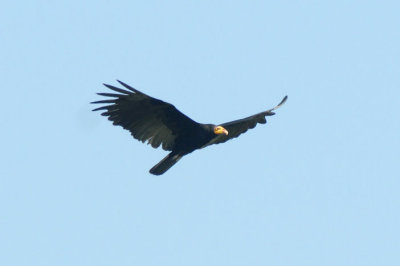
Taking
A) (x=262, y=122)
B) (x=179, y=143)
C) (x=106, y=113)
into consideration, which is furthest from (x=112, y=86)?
(x=262, y=122)

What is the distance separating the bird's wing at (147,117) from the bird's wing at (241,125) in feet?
3.12

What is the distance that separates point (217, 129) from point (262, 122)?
1.67 m

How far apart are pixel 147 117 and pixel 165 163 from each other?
111 cm

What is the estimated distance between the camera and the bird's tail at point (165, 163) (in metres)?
23.7

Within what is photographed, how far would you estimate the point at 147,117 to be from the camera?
23281mm

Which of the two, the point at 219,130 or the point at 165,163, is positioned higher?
the point at 219,130

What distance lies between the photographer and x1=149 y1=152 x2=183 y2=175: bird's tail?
2372 centimetres

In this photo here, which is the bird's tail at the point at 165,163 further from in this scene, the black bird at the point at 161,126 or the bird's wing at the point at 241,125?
the bird's wing at the point at 241,125

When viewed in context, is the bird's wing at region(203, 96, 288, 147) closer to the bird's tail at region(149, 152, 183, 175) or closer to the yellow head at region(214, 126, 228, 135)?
the yellow head at region(214, 126, 228, 135)

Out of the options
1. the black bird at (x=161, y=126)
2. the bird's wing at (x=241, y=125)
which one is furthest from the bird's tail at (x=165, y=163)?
the bird's wing at (x=241, y=125)

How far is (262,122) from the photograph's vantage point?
2508cm

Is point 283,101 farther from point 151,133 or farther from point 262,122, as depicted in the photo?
point 151,133

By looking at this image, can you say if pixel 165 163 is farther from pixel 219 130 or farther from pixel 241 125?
pixel 241 125

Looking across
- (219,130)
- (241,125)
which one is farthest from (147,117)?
(241,125)
